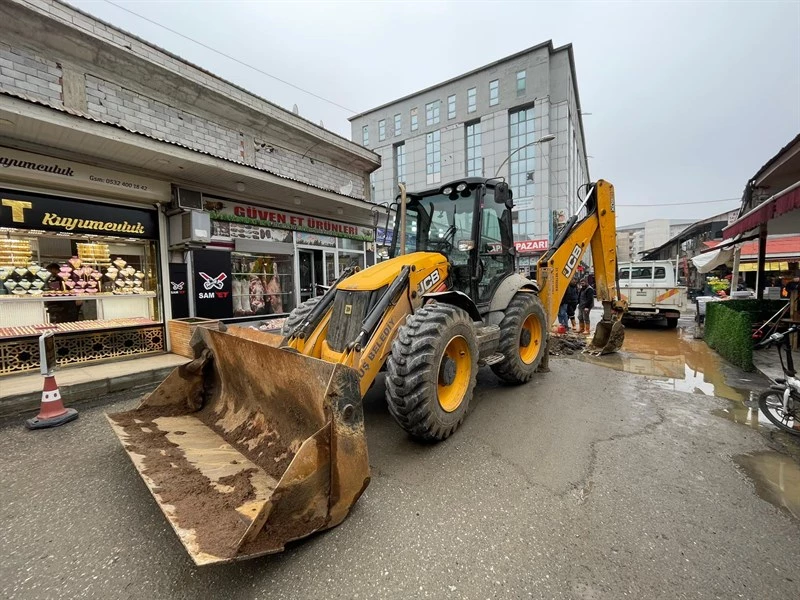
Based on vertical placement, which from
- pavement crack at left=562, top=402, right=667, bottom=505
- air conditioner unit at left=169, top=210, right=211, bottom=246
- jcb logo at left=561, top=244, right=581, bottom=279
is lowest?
pavement crack at left=562, top=402, right=667, bottom=505

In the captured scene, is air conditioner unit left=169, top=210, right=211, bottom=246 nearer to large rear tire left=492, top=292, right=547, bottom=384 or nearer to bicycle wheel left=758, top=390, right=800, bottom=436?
large rear tire left=492, top=292, right=547, bottom=384

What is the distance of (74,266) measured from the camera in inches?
243

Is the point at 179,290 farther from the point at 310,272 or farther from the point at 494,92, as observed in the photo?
the point at 494,92

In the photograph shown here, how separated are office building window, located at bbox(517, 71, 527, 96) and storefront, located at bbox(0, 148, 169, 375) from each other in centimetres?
3239

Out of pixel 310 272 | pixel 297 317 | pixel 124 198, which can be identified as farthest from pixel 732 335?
pixel 124 198

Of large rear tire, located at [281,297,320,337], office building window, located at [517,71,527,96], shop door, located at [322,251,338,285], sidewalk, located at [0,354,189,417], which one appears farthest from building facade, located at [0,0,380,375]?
office building window, located at [517,71,527,96]

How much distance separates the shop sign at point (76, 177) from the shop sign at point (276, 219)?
Answer: 1.02m

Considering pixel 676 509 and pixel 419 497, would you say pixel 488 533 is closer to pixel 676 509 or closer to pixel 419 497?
pixel 419 497

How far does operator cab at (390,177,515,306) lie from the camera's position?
4.66 m

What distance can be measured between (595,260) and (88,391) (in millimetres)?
8678

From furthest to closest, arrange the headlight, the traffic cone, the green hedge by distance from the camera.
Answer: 1. the green hedge
2. the headlight
3. the traffic cone

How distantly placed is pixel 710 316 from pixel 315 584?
11.0 metres

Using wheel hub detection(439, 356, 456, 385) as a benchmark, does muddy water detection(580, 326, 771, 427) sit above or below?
below

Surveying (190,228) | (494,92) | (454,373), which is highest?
(494,92)
